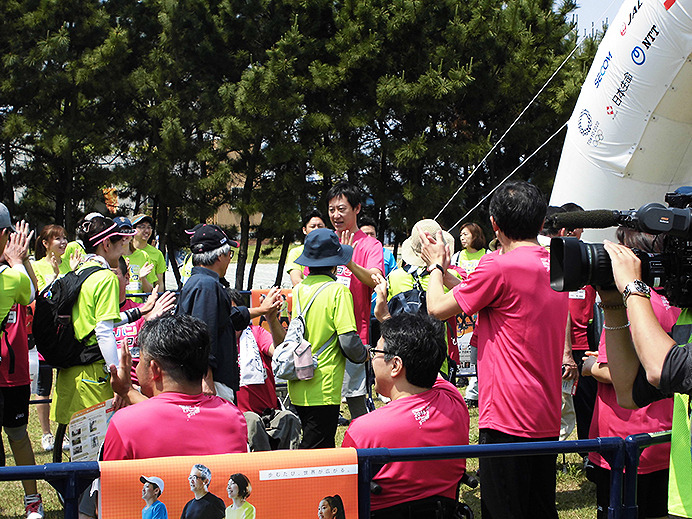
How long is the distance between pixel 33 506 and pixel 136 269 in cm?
482

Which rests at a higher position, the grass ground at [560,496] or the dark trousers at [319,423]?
the dark trousers at [319,423]

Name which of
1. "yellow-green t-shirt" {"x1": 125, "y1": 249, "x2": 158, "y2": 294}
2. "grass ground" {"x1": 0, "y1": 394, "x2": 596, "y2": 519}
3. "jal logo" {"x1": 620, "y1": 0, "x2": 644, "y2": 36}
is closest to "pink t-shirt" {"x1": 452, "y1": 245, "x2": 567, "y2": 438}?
"grass ground" {"x1": 0, "y1": 394, "x2": 596, "y2": 519}

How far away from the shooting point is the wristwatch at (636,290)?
219 cm

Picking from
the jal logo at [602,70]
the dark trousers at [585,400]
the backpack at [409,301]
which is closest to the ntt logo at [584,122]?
the jal logo at [602,70]

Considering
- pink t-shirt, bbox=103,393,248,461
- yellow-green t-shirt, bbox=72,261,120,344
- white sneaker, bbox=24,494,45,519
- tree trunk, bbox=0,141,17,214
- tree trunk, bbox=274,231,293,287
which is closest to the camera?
pink t-shirt, bbox=103,393,248,461

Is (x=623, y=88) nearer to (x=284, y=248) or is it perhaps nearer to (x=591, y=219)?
(x=591, y=219)

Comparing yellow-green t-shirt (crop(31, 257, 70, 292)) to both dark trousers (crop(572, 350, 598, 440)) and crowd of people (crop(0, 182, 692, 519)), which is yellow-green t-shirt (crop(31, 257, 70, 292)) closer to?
crowd of people (crop(0, 182, 692, 519))

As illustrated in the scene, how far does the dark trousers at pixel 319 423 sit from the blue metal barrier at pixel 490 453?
1.85 metres

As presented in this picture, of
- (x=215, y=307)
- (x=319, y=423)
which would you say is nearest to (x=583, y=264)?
(x=215, y=307)

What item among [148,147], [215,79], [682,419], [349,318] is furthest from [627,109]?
[148,147]

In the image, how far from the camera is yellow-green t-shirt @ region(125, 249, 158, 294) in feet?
28.5

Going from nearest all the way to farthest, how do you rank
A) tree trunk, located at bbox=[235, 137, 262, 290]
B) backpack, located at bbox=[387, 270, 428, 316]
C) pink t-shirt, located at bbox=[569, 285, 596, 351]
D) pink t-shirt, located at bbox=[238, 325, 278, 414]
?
pink t-shirt, located at bbox=[238, 325, 278, 414], pink t-shirt, located at bbox=[569, 285, 596, 351], backpack, located at bbox=[387, 270, 428, 316], tree trunk, located at bbox=[235, 137, 262, 290]

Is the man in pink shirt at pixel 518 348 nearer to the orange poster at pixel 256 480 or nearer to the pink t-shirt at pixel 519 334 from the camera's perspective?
the pink t-shirt at pixel 519 334

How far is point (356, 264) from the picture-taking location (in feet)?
17.7
